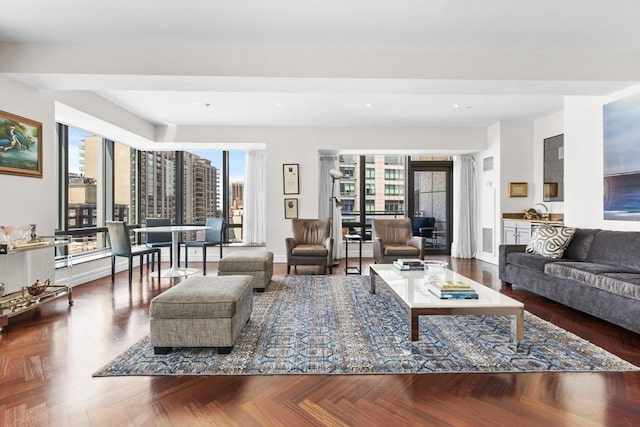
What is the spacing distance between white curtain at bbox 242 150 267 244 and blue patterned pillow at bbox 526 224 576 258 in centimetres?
481

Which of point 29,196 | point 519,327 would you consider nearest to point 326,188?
point 29,196

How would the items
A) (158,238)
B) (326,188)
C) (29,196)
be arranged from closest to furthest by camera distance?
1. (29,196)
2. (158,238)
3. (326,188)

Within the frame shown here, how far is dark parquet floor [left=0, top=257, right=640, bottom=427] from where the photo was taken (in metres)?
1.65

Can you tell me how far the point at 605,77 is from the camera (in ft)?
11.4

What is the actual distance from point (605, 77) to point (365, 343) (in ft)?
12.1

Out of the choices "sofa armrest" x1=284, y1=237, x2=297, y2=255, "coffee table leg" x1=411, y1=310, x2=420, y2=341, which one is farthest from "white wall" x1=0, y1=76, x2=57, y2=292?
"coffee table leg" x1=411, y1=310, x2=420, y2=341

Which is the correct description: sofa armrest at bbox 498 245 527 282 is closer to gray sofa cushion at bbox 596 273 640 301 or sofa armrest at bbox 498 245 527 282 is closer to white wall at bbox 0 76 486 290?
gray sofa cushion at bbox 596 273 640 301

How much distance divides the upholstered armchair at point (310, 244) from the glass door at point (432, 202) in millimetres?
2835

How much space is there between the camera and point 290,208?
6473 mm

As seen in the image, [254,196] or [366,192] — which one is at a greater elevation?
[366,192]

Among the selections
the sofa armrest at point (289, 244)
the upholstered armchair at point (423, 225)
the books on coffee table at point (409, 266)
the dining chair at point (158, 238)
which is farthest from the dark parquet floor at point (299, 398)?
the upholstered armchair at point (423, 225)

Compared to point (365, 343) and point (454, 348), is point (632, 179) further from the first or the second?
point (365, 343)

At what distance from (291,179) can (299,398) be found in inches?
194

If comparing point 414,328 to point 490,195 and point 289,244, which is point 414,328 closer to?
point 289,244
